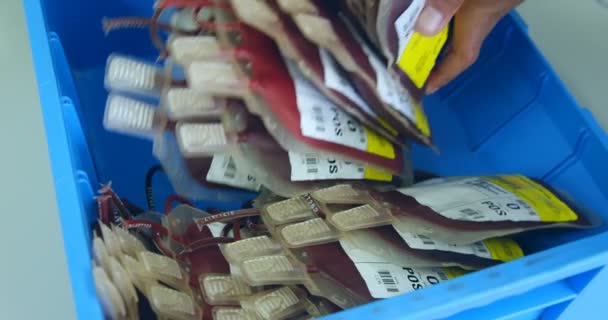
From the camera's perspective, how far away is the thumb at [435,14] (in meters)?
0.47

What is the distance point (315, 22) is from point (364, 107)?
0.27ft

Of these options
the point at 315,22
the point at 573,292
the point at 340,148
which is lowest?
the point at 573,292

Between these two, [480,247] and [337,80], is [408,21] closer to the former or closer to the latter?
[337,80]

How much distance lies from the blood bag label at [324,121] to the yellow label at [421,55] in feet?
0.21

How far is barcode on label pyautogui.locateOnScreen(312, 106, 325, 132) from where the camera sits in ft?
1.60

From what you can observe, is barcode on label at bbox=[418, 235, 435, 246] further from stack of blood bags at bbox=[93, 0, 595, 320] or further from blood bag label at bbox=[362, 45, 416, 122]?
blood bag label at bbox=[362, 45, 416, 122]

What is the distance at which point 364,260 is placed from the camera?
0.47 metres

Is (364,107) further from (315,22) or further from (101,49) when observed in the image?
(101,49)

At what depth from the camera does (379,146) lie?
1.78 feet

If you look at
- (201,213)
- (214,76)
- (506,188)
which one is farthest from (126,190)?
(506,188)

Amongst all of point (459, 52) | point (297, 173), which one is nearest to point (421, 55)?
point (459, 52)

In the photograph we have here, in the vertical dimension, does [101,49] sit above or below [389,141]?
above

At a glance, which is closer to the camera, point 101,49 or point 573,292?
point 573,292

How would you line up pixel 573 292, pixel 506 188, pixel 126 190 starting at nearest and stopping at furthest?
pixel 573 292, pixel 506 188, pixel 126 190
